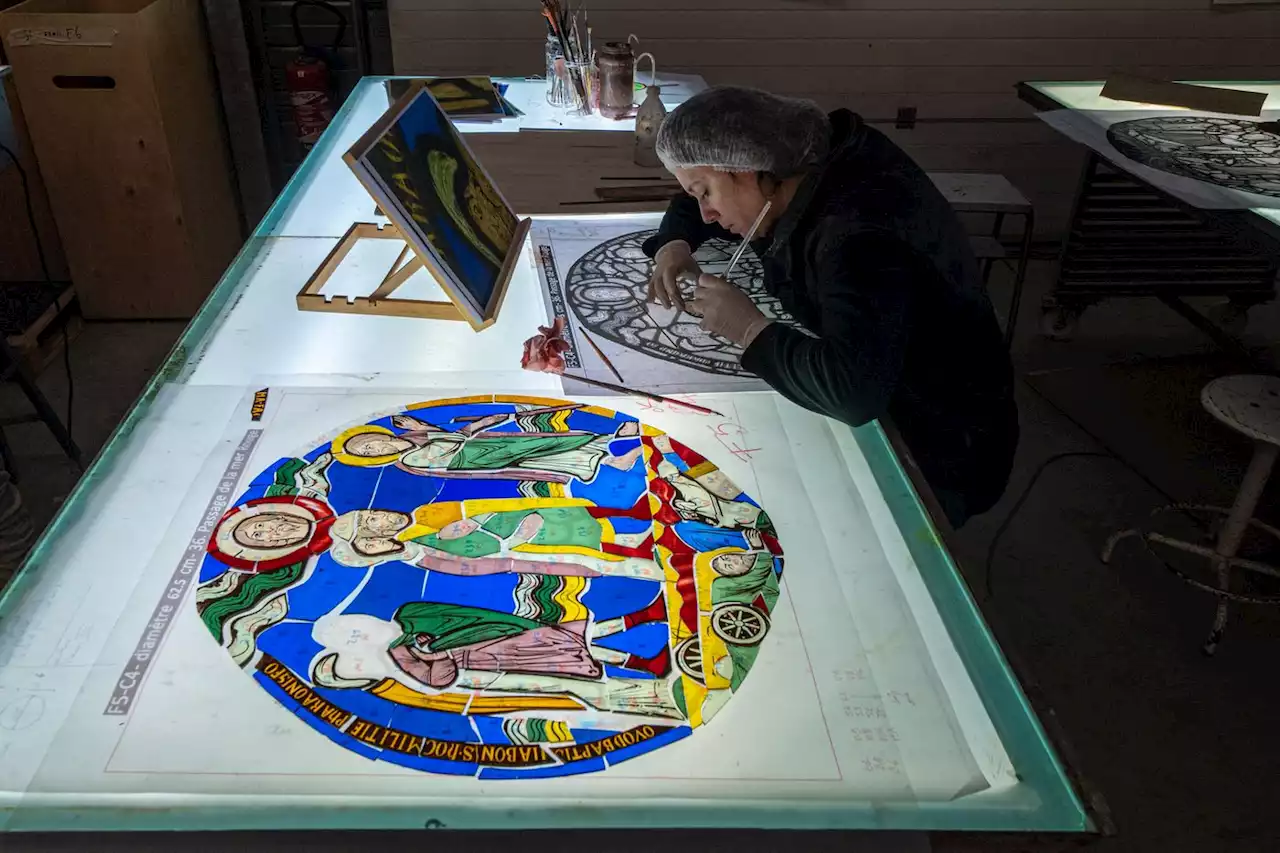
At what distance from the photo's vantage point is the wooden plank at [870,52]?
12.5 feet

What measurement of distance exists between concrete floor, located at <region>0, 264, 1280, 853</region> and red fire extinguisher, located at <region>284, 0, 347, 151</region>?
1.02m

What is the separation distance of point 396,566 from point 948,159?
12.3 feet

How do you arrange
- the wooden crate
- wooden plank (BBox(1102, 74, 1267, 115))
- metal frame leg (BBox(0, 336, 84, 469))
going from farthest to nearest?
the wooden crate → wooden plank (BBox(1102, 74, 1267, 115)) → metal frame leg (BBox(0, 336, 84, 469))

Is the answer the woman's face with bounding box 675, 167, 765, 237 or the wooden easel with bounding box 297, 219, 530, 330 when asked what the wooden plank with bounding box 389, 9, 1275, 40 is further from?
the woman's face with bounding box 675, 167, 765, 237

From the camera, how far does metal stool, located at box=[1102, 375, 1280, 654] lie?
2180 mm

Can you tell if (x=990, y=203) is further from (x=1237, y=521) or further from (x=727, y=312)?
(x=727, y=312)

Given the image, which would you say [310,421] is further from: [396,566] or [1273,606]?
[1273,606]

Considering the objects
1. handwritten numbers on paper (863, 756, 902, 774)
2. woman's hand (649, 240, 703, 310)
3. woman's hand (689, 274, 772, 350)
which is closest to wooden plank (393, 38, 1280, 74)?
woman's hand (649, 240, 703, 310)

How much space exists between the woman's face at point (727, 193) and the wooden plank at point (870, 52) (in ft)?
8.45

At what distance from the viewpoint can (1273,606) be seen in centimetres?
248

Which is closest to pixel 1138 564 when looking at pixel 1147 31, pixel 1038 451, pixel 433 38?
pixel 1038 451

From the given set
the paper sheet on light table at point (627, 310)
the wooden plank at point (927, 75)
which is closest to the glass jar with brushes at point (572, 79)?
the paper sheet on light table at point (627, 310)

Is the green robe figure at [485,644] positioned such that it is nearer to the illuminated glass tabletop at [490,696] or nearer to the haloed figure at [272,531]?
the illuminated glass tabletop at [490,696]

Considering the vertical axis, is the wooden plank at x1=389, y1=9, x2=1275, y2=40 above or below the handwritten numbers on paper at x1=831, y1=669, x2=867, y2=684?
above
